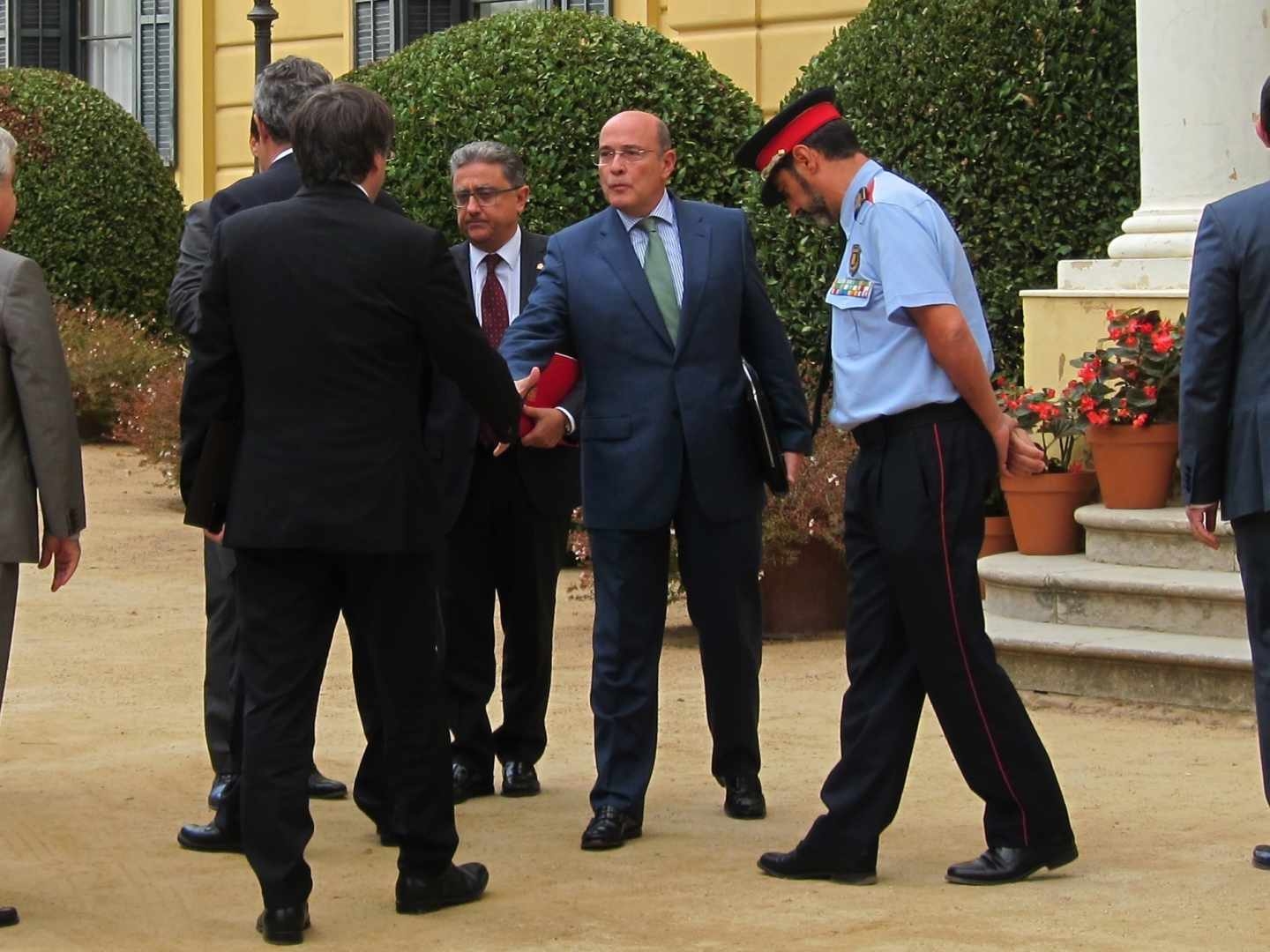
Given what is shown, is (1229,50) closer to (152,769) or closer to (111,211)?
(152,769)

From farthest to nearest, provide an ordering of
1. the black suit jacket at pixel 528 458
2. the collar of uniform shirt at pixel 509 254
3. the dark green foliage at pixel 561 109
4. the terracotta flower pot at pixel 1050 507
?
the dark green foliage at pixel 561 109 < the terracotta flower pot at pixel 1050 507 < the collar of uniform shirt at pixel 509 254 < the black suit jacket at pixel 528 458

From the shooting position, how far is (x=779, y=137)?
17.1 feet

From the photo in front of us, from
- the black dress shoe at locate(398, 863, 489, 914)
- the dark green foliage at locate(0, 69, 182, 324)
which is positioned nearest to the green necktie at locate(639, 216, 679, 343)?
the black dress shoe at locate(398, 863, 489, 914)

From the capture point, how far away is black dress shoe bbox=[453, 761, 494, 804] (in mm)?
6215

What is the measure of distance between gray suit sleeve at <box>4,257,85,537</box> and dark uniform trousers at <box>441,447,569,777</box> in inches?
57.7

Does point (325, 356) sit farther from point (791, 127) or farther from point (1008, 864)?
point (1008, 864)

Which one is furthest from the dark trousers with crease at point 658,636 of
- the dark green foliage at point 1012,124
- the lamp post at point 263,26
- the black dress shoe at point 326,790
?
the lamp post at point 263,26

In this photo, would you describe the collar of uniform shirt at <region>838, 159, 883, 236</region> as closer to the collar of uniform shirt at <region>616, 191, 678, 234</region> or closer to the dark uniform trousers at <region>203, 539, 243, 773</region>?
the collar of uniform shirt at <region>616, 191, 678, 234</region>

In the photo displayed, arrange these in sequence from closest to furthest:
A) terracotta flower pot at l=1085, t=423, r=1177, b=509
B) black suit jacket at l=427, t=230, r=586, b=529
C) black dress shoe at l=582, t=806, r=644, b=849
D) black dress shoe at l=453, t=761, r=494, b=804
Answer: black dress shoe at l=582, t=806, r=644, b=849
black suit jacket at l=427, t=230, r=586, b=529
black dress shoe at l=453, t=761, r=494, b=804
terracotta flower pot at l=1085, t=423, r=1177, b=509

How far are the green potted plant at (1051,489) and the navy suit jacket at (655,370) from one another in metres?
2.48

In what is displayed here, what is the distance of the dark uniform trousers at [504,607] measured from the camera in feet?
20.7

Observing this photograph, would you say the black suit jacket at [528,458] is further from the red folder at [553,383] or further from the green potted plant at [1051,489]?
the green potted plant at [1051,489]

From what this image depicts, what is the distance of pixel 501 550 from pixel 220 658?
0.88m

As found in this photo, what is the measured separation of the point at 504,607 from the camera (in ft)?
21.1
